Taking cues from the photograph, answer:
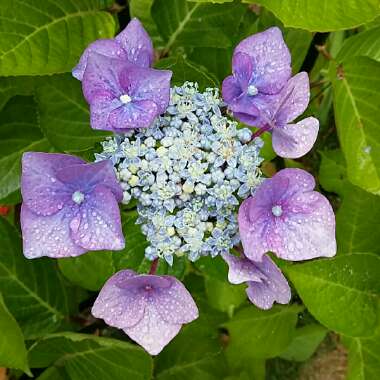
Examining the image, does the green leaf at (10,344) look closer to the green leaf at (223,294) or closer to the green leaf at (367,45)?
the green leaf at (223,294)

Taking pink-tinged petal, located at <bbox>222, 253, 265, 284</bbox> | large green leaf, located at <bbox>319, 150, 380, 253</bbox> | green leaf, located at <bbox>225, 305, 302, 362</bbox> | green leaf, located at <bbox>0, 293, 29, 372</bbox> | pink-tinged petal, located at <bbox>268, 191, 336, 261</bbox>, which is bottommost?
green leaf, located at <bbox>225, 305, 302, 362</bbox>

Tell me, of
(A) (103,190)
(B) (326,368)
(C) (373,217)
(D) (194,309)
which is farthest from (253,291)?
(B) (326,368)

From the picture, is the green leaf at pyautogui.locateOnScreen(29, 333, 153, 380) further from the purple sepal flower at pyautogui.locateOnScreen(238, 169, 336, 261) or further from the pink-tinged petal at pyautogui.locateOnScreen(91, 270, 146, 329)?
the purple sepal flower at pyautogui.locateOnScreen(238, 169, 336, 261)

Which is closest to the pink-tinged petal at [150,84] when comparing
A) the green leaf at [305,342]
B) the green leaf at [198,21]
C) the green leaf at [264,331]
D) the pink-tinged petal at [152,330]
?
the pink-tinged petal at [152,330]

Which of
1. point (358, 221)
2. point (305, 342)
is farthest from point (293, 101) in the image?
point (305, 342)

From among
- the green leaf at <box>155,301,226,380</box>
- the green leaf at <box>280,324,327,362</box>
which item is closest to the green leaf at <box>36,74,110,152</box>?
the green leaf at <box>155,301,226,380</box>

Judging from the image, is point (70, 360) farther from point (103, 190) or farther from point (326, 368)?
point (326, 368)
